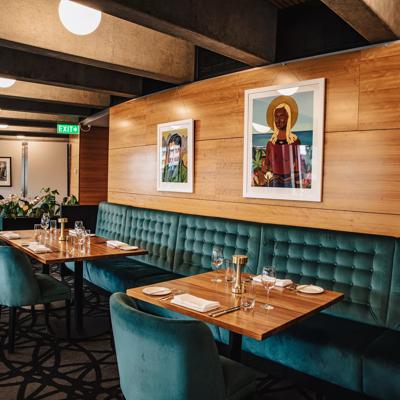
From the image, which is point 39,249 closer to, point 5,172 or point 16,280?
point 16,280

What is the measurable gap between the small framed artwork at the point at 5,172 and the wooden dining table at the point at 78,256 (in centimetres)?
788

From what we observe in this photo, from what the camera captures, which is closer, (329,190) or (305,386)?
(305,386)

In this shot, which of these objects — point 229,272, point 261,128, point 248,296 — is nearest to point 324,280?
point 229,272

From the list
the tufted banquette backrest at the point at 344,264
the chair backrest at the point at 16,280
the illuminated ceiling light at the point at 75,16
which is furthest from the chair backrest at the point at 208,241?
the illuminated ceiling light at the point at 75,16

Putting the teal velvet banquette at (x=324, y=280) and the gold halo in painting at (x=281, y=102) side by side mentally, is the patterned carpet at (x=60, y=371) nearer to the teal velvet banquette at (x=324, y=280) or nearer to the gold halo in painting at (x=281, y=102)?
the teal velvet banquette at (x=324, y=280)

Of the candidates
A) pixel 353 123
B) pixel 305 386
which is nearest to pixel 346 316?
pixel 305 386

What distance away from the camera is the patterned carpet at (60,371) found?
2.74m

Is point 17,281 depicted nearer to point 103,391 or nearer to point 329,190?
point 103,391

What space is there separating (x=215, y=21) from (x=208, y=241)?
2062mm

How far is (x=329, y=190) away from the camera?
3404 millimetres

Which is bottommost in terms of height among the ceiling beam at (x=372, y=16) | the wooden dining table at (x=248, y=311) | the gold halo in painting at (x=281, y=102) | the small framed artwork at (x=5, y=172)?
the wooden dining table at (x=248, y=311)

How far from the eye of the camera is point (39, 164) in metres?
11.6

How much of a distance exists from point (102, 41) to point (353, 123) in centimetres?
246

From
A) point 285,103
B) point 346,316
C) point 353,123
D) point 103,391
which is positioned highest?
point 285,103
